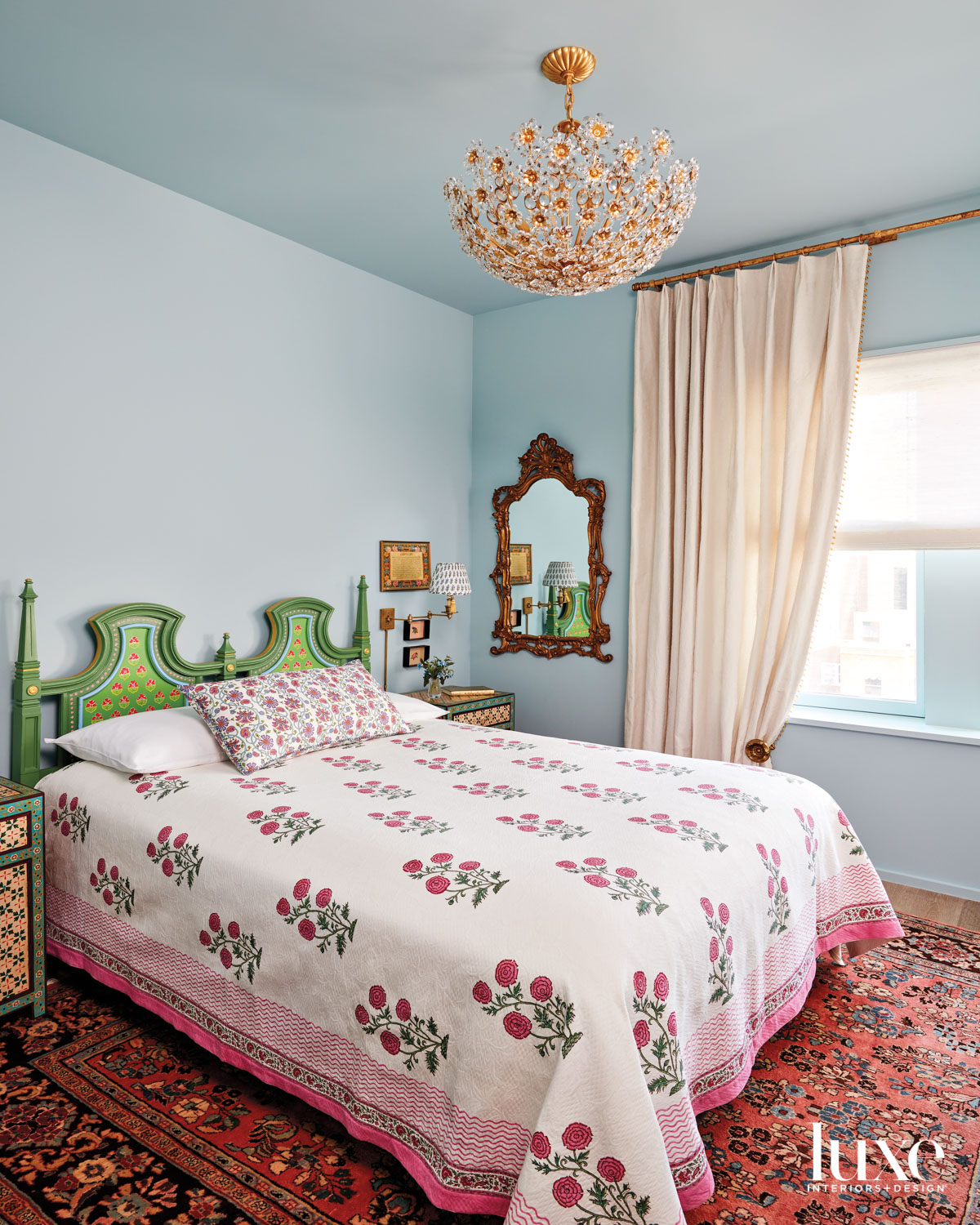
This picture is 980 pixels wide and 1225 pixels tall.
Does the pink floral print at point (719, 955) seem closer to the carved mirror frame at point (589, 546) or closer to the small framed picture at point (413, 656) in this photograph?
the carved mirror frame at point (589, 546)

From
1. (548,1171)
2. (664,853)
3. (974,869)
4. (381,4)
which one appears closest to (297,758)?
(664,853)

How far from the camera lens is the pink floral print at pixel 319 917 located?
172cm

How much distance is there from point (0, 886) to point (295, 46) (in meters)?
2.53

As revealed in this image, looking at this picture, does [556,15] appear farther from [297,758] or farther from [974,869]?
[974,869]

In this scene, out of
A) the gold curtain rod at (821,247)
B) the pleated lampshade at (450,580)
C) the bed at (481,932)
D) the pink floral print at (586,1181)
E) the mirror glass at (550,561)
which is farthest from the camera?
the mirror glass at (550,561)

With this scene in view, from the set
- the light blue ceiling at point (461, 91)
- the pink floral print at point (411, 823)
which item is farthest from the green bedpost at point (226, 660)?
the light blue ceiling at point (461, 91)

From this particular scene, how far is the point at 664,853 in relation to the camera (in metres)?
1.87

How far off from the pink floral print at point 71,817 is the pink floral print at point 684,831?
5.44 feet

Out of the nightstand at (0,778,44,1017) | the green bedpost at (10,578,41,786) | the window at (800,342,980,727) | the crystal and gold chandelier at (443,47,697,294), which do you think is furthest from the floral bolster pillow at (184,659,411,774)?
the window at (800,342,980,727)

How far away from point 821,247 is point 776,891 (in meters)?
2.78

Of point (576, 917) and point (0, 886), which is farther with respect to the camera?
point (0, 886)

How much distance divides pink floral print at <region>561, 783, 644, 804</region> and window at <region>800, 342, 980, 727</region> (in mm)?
1548

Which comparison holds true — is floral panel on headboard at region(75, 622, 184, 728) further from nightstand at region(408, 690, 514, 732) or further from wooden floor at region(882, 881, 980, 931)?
wooden floor at region(882, 881, 980, 931)

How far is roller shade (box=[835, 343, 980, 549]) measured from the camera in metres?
3.22
